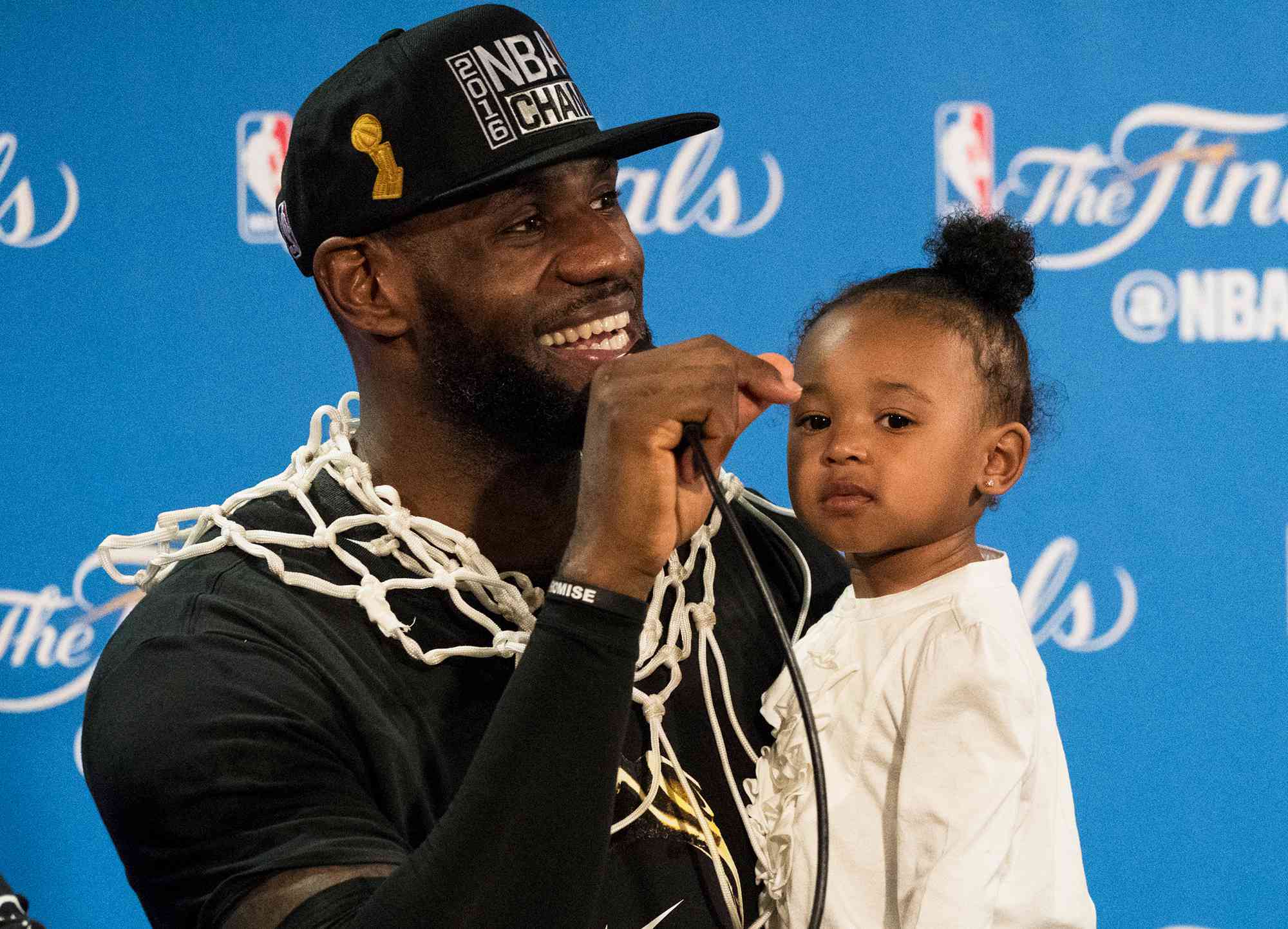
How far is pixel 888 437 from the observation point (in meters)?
1.26

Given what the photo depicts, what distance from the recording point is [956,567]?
4.27ft

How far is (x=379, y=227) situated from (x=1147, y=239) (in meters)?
1.58

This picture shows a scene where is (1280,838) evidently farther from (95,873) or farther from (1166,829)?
(95,873)

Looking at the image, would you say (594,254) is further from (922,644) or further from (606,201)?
(922,644)

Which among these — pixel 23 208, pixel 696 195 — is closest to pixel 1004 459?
pixel 696 195

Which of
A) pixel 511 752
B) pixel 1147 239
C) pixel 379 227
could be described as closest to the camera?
pixel 511 752

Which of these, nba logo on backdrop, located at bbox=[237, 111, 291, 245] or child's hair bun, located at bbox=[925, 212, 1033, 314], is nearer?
child's hair bun, located at bbox=[925, 212, 1033, 314]

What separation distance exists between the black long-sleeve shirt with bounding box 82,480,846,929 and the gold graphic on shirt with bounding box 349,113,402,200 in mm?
273

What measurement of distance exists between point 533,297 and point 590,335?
0.06m

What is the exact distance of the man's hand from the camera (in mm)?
935

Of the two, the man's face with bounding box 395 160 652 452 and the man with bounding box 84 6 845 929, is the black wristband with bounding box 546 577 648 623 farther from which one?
the man's face with bounding box 395 160 652 452

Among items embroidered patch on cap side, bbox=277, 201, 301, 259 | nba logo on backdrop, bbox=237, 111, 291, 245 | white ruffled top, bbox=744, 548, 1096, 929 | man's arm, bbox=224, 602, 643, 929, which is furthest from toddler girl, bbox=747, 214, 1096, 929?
nba logo on backdrop, bbox=237, 111, 291, 245

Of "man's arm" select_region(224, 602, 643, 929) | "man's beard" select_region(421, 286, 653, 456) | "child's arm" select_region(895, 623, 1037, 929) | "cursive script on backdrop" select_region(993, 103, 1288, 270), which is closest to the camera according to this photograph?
"man's arm" select_region(224, 602, 643, 929)

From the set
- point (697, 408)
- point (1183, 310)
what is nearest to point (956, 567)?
point (697, 408)
